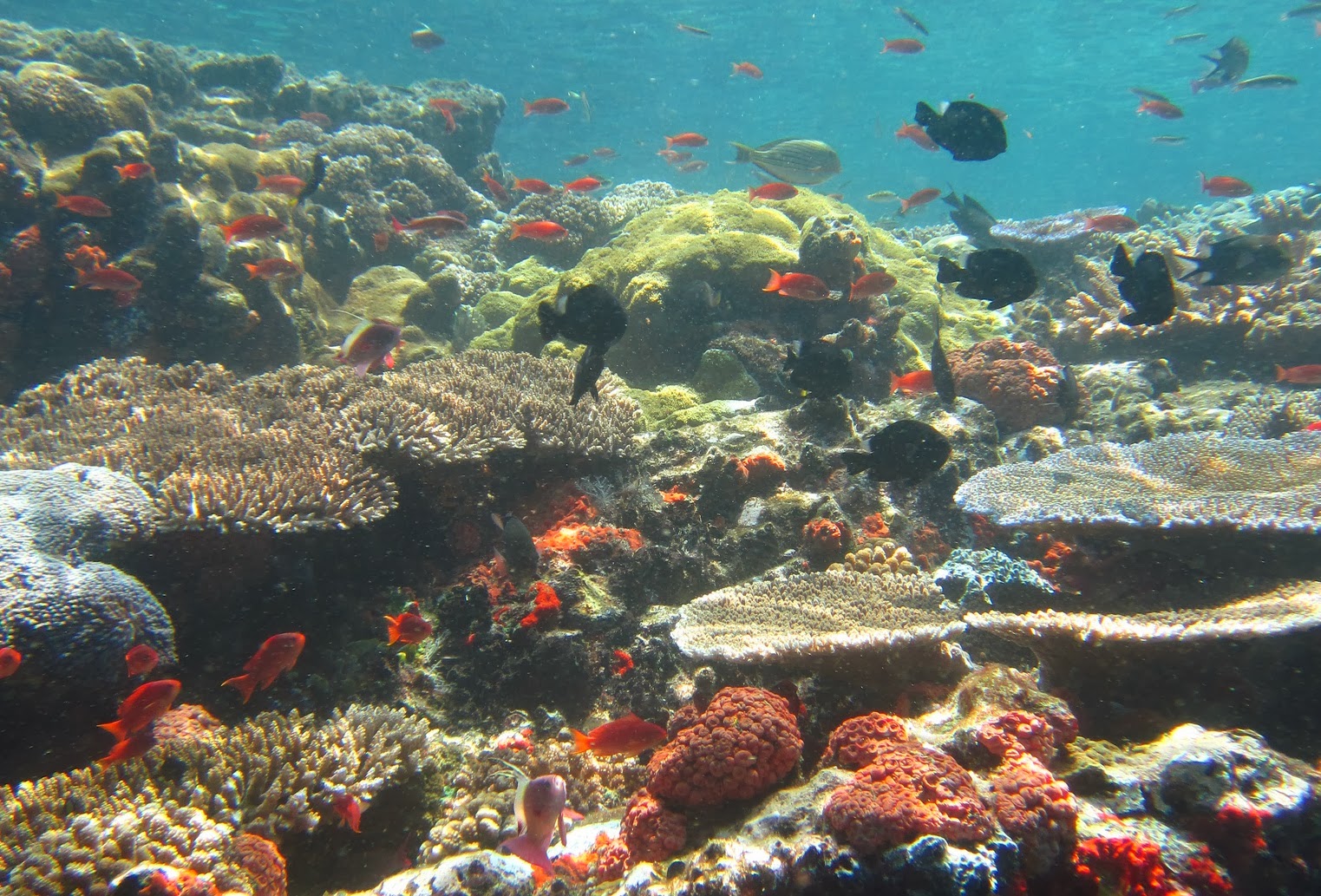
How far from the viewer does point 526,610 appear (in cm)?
420

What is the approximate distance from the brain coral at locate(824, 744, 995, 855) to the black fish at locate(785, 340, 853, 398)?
11.1 feet

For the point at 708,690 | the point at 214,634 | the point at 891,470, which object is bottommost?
the point at 708,690

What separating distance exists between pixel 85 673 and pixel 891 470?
16.4 feet

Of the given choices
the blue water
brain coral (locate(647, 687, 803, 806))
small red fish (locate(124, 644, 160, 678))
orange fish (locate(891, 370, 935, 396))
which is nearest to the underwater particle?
orange fish (locate(891, 370, 935, 396))

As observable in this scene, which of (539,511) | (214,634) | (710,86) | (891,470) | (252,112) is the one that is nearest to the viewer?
(214,634)

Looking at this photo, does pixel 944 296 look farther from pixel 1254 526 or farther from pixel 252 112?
pixel 252 112

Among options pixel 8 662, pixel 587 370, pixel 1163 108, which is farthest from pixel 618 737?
pixel 1163 108

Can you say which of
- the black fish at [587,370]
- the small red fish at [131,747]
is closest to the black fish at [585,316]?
the black fish at [587,370]

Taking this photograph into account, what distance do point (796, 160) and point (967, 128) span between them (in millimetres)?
6860

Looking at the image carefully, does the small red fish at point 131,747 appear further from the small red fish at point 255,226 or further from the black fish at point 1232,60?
the black fish at point 1232,60

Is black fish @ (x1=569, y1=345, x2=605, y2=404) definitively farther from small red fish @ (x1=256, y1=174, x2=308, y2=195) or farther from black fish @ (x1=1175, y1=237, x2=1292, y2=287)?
small red fish @ (x1=256, y1=174, x2=308, y2=195)

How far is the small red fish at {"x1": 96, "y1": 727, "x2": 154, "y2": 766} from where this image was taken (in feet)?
9.94

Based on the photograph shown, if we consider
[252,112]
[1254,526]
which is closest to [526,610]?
[1254,526]

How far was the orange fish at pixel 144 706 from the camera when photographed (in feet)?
10.1
